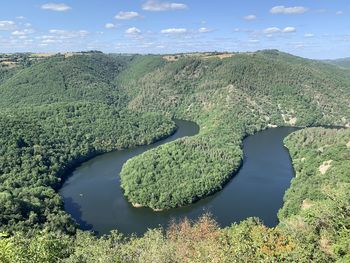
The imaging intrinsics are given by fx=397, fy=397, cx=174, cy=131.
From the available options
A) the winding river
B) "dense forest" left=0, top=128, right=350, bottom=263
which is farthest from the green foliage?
"dense forest" left=0, top=128, right=350, bottom=263

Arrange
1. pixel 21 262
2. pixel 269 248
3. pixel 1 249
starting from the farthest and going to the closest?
pixel 269 248 → pixel 21 262 → pixel 1 249

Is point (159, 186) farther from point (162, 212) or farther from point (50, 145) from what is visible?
point (50, 145)

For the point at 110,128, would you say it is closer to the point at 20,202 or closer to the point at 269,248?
the point at 20,202

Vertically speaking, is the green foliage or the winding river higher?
the green foliage

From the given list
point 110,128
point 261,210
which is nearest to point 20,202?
point 261,210

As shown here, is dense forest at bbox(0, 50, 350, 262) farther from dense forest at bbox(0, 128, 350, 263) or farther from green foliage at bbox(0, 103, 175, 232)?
green foliage at bbox(0, 103, 175, 232)

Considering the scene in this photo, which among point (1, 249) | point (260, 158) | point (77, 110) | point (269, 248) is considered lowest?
point (260, 158)

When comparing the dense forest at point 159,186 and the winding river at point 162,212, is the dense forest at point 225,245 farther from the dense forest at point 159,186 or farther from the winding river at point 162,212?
the winding river at point 162,212

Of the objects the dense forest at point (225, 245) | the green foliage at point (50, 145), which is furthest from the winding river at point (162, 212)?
the dense forest at point (225, 245)
